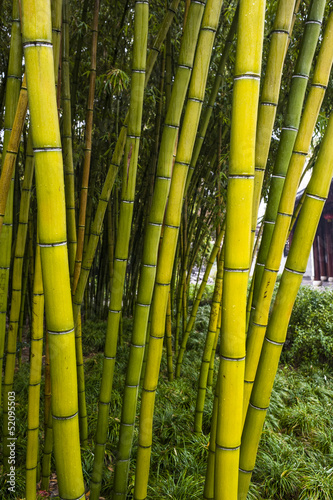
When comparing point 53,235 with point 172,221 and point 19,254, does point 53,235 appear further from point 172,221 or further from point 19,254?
point 19,254

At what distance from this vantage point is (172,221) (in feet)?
3.32

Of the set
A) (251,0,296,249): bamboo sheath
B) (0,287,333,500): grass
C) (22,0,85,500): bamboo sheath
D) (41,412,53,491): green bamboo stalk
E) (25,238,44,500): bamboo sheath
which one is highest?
(251,0,296,249): bamboo sheath

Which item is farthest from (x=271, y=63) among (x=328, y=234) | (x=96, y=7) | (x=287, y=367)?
(x=328, y=234)

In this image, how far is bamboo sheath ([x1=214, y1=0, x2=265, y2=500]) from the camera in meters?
0.68

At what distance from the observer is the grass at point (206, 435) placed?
193 centimetres

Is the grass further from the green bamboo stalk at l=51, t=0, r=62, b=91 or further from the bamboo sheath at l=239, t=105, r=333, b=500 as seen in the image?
the green bamboo stalk at l=51, t=0, r=62, b=91

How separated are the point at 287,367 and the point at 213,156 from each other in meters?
2.41

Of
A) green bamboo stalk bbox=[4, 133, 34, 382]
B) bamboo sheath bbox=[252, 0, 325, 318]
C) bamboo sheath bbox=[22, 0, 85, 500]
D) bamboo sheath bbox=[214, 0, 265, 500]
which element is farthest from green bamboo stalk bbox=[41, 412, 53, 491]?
bamboo sheath bbox=[252, 0, 325, 318]

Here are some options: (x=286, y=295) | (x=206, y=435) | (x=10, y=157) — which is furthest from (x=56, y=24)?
(x=206, y=435)

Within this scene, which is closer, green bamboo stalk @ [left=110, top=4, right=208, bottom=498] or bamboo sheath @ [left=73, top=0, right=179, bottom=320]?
green bamboo stalk @ [left=110, top=4, right=208, bottom=498]

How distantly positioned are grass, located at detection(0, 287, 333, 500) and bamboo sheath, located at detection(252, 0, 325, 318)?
4.68 ft

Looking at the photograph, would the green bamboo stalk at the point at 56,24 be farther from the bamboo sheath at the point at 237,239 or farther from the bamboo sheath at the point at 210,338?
the bamboo sheath at the point at 210,338

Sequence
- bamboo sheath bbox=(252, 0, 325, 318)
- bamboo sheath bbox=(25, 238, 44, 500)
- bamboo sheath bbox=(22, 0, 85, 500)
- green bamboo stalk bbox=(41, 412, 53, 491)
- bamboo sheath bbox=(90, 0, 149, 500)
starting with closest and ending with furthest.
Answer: bamboo sheath bbox=(22, 0, 85, 500), bamboo sheath bbox=(252, 0, 325, 318), bamboo sheath bbox=(90, 0, 149, 500), bamboo sheath bbox=(25, 238, 44, 500), green bamboo stalk bbox=(41, 412, 53, 491)

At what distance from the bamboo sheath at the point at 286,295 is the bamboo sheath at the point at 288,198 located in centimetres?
4
